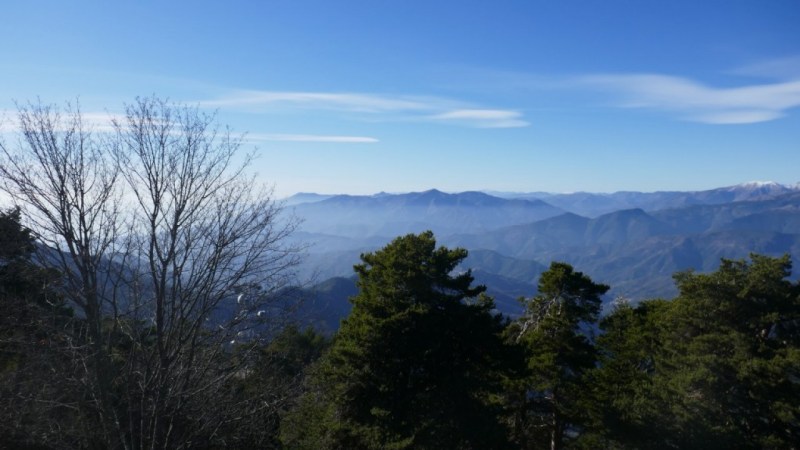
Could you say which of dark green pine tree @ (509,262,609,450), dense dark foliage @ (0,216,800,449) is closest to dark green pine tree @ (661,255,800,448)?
dense dark foliage @ (0,216,800,449)

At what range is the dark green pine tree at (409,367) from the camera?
41.6 ft

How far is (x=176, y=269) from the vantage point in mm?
6902

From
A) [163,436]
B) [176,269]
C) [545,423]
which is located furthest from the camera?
[545,423]

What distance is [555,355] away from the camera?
1672cm

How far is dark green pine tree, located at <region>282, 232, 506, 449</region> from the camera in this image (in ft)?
41.6

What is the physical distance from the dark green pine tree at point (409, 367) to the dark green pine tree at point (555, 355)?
2.85 metres

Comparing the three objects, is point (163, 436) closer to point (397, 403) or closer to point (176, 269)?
point (176, 269)

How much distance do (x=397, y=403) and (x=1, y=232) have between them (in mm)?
9280

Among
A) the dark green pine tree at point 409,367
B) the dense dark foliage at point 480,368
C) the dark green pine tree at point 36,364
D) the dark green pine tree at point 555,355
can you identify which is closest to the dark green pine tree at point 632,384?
the dense dark foliage at point 480,368

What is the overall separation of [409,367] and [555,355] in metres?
5.82

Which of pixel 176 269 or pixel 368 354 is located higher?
pixel 176 269

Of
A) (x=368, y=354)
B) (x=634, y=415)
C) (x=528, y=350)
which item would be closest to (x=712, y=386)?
(x=634, y=415)

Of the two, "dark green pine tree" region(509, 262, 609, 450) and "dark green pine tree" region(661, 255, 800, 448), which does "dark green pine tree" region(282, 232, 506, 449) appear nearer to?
"dark green pine tree" region(509, 262, 609, 450)

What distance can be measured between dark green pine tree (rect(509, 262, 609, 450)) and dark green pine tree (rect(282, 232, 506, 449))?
9.35 feet
